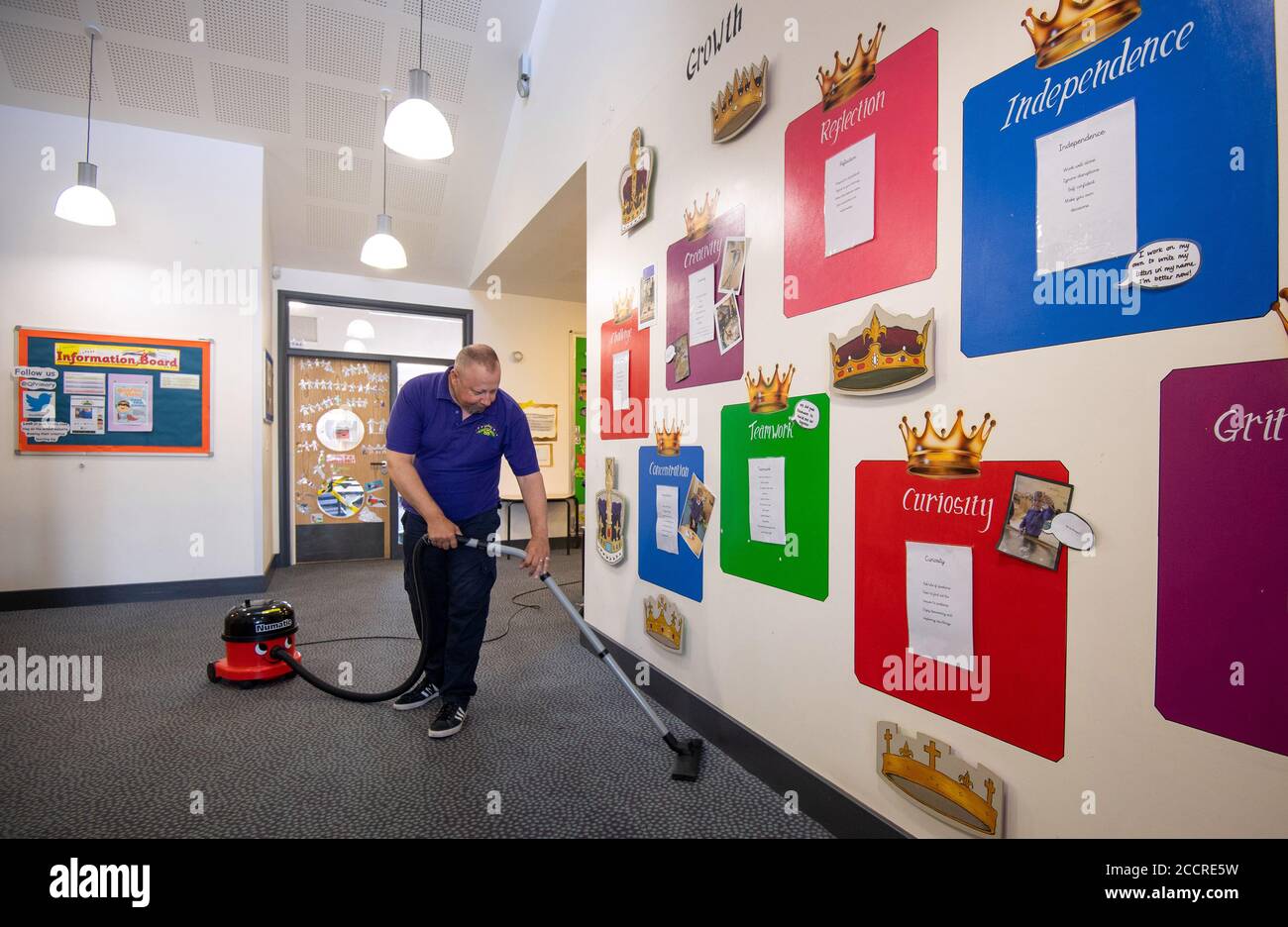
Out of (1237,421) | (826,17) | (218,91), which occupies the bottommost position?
(1237,421)

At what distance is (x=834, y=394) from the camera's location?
158 centimetres

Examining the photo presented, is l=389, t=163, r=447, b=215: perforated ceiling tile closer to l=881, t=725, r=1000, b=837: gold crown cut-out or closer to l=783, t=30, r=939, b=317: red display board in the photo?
l=783, t=30, r=939, b=317: red display board

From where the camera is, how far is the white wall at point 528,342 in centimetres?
583

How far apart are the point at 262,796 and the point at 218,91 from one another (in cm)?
429

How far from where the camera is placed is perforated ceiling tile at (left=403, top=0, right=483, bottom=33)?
371 centimetres

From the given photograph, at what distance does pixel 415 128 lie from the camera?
2812 mm

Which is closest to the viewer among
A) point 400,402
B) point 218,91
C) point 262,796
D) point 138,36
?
point 262,796

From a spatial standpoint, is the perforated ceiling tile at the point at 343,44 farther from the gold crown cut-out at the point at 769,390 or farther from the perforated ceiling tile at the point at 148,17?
the gold crown cut-out at the point at 769,390

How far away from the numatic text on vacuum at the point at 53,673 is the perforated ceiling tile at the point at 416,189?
12.1 feet

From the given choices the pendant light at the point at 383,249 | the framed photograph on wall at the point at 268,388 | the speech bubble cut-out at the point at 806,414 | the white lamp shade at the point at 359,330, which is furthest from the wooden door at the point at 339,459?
the speech bubble cut-out at the point at 806,414

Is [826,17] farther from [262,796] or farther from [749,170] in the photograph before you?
[262,796]

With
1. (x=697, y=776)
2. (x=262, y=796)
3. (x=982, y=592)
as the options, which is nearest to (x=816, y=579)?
(x=982, y=592)
